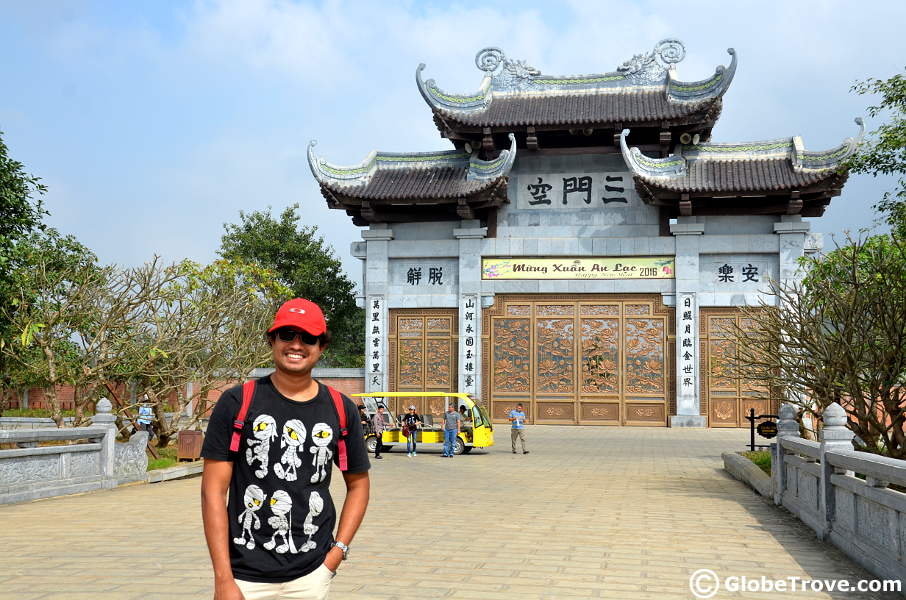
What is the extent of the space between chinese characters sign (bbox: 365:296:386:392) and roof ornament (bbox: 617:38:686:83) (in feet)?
34.0

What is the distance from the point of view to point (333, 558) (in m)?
3.33

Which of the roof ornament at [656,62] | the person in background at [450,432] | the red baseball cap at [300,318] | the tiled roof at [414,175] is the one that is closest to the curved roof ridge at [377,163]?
the tiled roof at [414,175]

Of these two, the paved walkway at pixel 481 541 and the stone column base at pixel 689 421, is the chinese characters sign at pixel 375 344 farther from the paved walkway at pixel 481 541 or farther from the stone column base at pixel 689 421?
the paved walkway at pixel 481 541

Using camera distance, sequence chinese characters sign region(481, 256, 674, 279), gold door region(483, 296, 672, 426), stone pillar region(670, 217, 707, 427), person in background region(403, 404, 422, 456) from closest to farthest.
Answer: person in background region(403, 404, 422, 456) < stone pillar region(670, 217, 707, 427) < gold door region(483, 296, 672, 426) < chinese characters sign region(481, 256, 674, 279)

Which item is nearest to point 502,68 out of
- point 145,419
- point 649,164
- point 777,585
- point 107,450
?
point 649,164

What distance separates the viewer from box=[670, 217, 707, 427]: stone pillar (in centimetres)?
2561

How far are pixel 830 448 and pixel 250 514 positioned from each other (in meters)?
6.55

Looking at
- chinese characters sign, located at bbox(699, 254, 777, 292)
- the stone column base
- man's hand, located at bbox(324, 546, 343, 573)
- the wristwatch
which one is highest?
chinese characters sign, located at bbox(699, 254, 777, 292)

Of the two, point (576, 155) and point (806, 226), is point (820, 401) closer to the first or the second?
point (806, 226)

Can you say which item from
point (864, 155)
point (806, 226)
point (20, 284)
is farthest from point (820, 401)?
point (806, 226)

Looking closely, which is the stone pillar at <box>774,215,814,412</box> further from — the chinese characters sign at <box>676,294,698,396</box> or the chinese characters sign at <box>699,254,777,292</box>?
the chinese characters sign at <box>676,294,698,396</box>

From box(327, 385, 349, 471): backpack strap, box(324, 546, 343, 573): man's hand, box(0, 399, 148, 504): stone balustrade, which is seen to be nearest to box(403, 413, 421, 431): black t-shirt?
box(0, 399, 148, 504): stone balustrade

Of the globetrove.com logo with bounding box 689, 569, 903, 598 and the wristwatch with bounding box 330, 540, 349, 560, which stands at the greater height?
the wristwatch with bounding box 330, 540, 349, 560

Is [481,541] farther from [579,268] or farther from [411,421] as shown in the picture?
[579,268]
